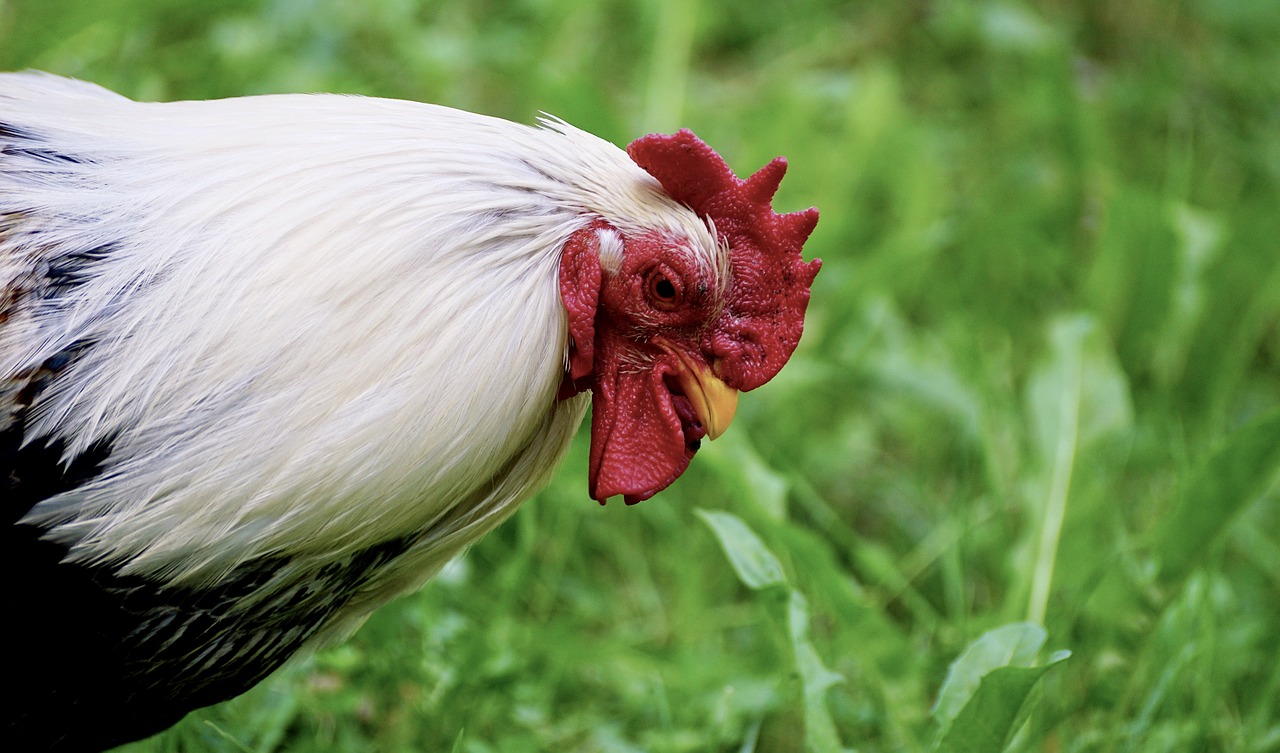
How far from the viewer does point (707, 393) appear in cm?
182

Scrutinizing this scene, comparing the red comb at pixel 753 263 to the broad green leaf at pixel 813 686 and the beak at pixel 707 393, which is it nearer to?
the beak at pixel 707 393

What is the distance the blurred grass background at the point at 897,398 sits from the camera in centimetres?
248

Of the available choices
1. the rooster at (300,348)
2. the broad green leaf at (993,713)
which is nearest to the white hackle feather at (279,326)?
the rooster at (300,348)

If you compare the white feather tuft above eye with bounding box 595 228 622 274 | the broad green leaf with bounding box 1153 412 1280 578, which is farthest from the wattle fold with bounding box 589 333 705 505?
the broad green leaf with bounding box 1153 412 1280 578

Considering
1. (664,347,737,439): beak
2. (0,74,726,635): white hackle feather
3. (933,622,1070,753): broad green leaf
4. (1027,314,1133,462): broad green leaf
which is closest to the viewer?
(0,74,726,635): white hackle feather

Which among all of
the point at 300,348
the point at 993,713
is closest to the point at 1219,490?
the point at 993,713

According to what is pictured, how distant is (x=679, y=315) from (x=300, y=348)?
0.57 meters

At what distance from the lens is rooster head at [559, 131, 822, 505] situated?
67.8 inches

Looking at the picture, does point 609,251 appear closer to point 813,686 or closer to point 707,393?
point 707,393

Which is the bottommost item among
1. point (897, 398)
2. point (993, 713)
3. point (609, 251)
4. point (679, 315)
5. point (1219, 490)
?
point (993, 713)

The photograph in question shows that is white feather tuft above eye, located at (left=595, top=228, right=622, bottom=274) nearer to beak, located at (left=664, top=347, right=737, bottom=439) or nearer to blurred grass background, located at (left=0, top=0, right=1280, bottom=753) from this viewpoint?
beak, located at (left=664, top=347, right=737, bottom=439)

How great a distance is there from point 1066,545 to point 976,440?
562 mm

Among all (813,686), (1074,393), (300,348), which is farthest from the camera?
(1074,393)

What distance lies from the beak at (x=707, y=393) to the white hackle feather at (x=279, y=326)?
232 mm
